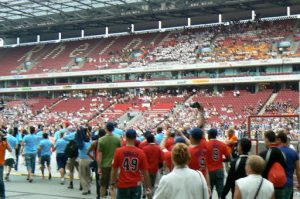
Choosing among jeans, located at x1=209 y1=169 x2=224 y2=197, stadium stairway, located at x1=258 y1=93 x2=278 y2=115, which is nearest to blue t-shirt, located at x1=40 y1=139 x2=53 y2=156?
jeans, located at x1=209 y1=169 x2=224 y2=197

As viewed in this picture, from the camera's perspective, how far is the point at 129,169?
312 inches

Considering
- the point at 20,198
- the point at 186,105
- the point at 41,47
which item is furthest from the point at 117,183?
the point at 41,47

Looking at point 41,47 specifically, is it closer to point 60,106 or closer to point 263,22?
point 60,106

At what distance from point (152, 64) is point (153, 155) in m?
43.3

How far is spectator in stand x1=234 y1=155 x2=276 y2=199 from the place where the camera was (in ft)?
18.2

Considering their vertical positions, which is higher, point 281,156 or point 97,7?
point 97,7

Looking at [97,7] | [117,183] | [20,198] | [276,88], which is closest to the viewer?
[117,183]

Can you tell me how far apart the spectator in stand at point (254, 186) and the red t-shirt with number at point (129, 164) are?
252 cm

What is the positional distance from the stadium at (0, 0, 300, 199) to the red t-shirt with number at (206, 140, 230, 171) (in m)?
→ 29.1

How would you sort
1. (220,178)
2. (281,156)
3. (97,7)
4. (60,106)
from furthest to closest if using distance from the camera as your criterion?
(60,106), (97,7), (220,178), (281,156)

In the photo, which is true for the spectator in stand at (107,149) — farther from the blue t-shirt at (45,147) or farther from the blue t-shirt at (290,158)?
the blue t-shirt at (45,147)

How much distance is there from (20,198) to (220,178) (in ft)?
17.7

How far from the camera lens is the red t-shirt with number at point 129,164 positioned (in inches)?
308

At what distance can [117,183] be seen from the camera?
26.3 ft
